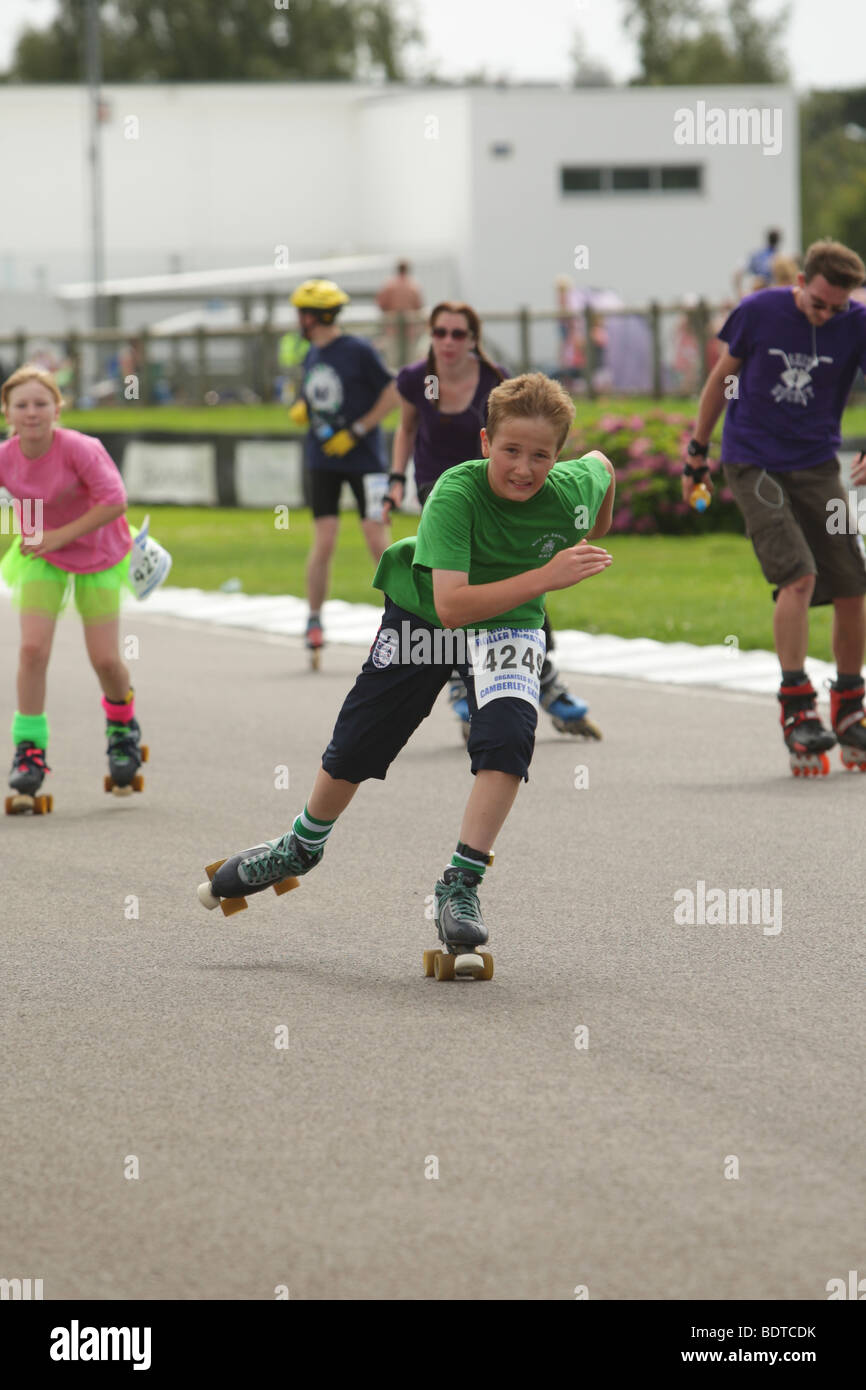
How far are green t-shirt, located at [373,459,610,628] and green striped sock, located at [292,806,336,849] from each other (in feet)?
2.07

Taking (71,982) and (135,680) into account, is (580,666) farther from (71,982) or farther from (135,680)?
(71,982)

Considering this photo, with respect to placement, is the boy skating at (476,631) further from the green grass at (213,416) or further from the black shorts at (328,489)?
the green grass at (213,416)

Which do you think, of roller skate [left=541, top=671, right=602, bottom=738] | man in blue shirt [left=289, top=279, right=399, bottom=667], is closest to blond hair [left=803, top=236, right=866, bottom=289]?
roller skate [left=541, top=671, right=602, bottom=738]

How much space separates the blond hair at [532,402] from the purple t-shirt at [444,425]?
4.47m

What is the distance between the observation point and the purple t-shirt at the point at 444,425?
10.2 meters

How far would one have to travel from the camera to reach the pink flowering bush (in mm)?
20531

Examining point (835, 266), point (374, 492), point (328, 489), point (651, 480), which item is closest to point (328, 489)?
point (328, 489)

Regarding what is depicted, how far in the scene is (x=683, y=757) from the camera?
32.1ft

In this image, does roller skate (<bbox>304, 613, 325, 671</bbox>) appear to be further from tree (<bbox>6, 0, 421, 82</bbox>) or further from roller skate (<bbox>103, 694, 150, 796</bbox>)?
tree (<bbox>6, 0, 421, 82</bbox>)

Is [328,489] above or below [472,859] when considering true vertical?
above

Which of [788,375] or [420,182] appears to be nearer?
[788,375]

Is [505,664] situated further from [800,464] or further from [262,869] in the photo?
[800,464]

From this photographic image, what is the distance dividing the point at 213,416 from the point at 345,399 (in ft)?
65.1

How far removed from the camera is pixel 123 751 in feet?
29.9
